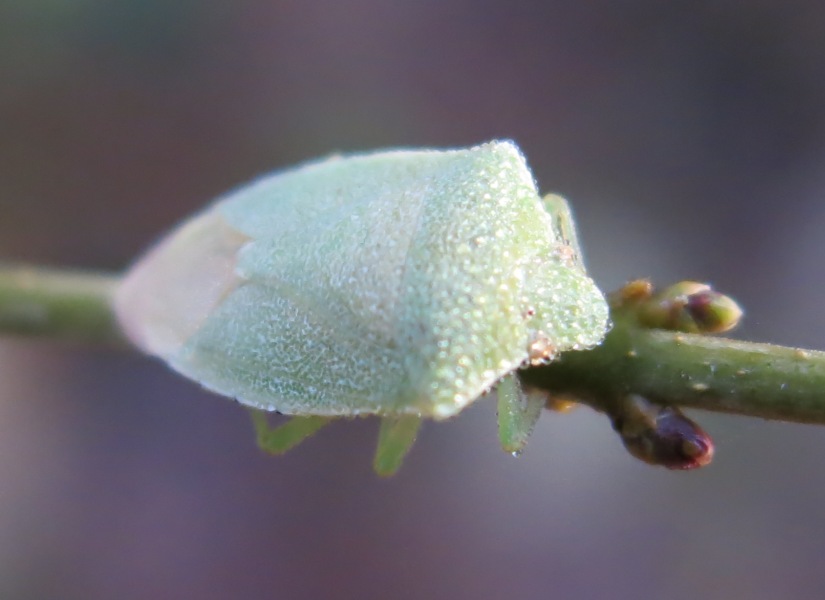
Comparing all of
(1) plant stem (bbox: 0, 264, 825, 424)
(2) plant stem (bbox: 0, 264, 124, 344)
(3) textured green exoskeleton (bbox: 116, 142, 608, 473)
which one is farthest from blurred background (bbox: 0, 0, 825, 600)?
(1) plant stem (bbox: 0, 264, 825, 424)

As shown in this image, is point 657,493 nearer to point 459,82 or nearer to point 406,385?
point 459,82

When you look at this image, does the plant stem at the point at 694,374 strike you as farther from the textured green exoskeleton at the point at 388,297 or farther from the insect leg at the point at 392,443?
the insect leg at the point at 392,443

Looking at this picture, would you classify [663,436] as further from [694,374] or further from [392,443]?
[392,443]

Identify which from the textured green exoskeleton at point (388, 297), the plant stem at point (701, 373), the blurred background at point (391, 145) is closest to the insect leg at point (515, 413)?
the textured green exoskeleton at point (388, 297)

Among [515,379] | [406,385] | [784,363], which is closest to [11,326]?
[406,385]

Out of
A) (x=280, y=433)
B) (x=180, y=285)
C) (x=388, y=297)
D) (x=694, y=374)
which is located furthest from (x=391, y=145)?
(x=694, y=374)

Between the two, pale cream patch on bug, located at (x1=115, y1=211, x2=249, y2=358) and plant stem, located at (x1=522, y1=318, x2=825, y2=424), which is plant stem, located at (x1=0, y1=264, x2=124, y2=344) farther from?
plant stem, located at (x1=522, y1=318, x2=825, y2=424)
